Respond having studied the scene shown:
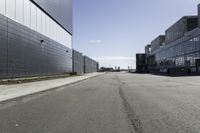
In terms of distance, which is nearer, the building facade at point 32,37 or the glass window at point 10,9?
the building facade at point 32,37

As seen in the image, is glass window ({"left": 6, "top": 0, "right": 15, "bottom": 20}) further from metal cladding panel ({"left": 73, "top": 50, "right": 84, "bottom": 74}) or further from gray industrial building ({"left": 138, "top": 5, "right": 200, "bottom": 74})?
metal cladding panel ({"left": 73, "top": 50, "right": 84, "bottom": 74})

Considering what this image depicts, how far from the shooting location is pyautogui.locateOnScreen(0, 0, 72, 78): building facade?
104ft

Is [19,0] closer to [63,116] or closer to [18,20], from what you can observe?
[18,20]

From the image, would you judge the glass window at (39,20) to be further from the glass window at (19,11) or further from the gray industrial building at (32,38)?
the glass window at (19,11)

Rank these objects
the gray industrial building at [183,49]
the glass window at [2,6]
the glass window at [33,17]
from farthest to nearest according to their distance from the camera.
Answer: the gray industrial building at [183,49], the glass window at [33,17], the glass window at [2,6]

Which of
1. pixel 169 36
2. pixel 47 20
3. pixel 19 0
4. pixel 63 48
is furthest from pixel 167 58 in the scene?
pixel 19 0

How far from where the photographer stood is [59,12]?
62.4 meters

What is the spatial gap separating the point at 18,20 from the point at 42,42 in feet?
36.5

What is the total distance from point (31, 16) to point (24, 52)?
691 centimetres

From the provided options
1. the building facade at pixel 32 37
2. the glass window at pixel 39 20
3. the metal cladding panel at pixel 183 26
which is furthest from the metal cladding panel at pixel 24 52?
the metal cladding panel at pixel 183 26

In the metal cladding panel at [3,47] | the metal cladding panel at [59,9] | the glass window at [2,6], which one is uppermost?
the metal cladding panel at [59,9]

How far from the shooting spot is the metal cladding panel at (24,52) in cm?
3091

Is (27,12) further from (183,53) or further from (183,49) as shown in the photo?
(183,49)

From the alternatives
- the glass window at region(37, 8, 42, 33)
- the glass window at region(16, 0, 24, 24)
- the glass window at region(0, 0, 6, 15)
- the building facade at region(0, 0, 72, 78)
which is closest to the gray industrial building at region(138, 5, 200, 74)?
the building facade at region(0, 0, 72, 78)
